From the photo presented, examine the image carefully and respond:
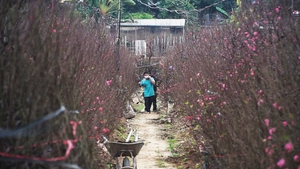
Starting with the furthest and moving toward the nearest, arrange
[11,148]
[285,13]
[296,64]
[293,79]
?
[285,13] → [296,64] → [293,79] → [11,148]

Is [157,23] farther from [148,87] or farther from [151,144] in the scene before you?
[151,144]

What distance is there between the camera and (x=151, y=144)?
49.2 feet

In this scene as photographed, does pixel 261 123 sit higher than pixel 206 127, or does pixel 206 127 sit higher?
pixel 261 123

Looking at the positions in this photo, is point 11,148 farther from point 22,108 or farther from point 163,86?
point 163,86

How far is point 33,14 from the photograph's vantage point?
194 inches

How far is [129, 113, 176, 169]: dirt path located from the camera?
1216 cm

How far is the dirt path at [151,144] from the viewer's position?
12.2 meters

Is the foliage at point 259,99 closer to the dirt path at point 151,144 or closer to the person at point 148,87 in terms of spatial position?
the dirt path at point 151,144

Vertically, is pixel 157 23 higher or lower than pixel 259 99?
higher

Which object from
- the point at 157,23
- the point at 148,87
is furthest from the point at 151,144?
the point at 157,23

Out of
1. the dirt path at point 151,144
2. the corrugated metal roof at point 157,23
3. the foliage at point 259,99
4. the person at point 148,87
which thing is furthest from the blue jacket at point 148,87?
the corrugated metal roof at point 157,23

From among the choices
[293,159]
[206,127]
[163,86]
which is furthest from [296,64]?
[163,86]

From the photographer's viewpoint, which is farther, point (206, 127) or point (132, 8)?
point (132, 8)

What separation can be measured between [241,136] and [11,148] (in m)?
2.82
